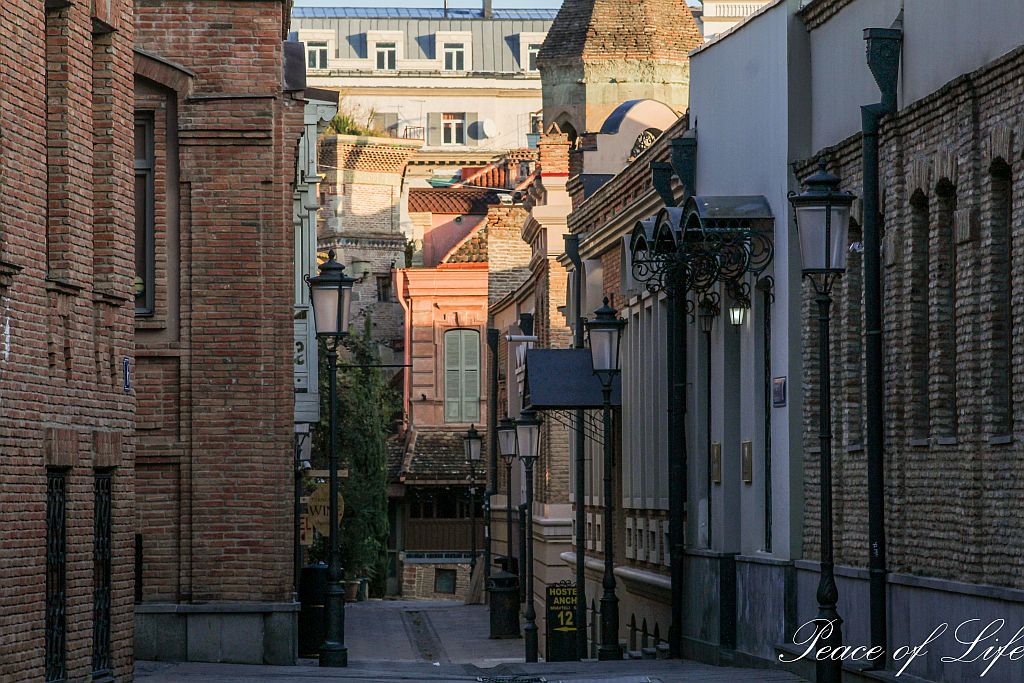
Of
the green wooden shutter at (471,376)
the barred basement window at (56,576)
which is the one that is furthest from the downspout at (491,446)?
the barred basement window at (56,576)

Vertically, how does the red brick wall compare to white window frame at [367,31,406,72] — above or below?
below

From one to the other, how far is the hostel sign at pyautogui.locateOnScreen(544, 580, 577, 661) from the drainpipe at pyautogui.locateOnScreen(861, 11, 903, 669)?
38.4 ft

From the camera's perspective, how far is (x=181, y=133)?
2311cm

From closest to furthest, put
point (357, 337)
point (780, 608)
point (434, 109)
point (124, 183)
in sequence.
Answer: point (124, 183), point (780, 608), point (357, 337), point (434, 109)

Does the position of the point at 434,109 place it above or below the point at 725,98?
above

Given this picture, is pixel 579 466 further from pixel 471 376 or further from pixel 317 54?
pixel 317 54

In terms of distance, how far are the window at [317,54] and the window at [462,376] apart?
37.9 m

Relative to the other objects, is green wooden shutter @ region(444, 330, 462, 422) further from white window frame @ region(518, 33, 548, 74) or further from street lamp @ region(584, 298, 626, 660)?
street lamp @ region(584, 298, 626, 660)

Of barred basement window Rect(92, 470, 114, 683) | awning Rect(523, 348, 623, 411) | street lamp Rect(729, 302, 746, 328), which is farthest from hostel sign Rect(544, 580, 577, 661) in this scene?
barred basement window Rect(92, 470, 114, 683)

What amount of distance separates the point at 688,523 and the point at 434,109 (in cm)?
7532

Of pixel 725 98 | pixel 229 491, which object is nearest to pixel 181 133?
pixel 229 491

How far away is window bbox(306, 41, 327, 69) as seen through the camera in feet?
330

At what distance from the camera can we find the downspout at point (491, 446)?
49938 millimetres

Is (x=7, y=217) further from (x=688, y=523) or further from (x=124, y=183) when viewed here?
(x=688, y=523)
